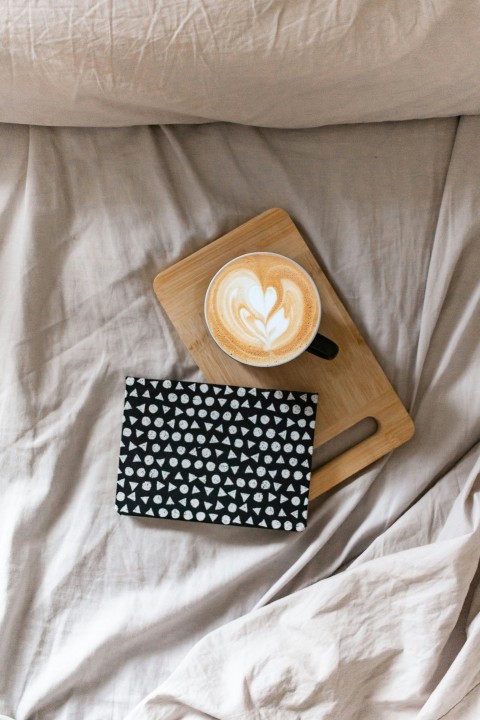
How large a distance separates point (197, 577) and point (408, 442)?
1.13 feet

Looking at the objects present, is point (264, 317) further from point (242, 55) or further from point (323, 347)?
point (242, 55)

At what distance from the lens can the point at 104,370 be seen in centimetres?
96

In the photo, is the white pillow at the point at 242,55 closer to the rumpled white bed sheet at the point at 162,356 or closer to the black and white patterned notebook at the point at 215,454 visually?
the rumpled white bed sheet at the point at 162,356

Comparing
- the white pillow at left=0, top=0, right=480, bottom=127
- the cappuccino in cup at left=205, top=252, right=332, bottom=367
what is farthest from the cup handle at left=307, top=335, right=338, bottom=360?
the white pillow at left=0, top=0, right=480, bottom=127

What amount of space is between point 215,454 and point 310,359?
0.60 ft

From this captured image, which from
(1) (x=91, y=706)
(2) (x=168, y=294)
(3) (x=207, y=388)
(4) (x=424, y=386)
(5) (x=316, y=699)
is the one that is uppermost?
(2) (x=168, y=294)

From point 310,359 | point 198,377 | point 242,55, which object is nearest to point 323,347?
point 310,359

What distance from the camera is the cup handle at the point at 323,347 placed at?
896 millimetres

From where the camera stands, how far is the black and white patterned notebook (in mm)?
930

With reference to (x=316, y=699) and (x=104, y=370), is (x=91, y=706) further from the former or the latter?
(x=104, y=370)

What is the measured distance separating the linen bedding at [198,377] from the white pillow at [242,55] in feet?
0.04

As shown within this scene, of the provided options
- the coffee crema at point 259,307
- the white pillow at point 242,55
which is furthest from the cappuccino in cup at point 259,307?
the white pillow at point 242,55

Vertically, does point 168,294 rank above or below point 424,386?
above

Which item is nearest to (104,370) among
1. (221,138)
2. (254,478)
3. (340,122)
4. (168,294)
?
(168,294)
